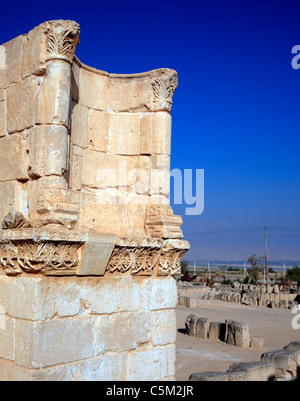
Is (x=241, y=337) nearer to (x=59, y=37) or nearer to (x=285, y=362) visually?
(x=285, y=362)

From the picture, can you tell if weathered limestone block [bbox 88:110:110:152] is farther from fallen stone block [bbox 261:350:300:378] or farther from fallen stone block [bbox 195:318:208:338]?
fallen stone block [bbox 195:318:208:338]

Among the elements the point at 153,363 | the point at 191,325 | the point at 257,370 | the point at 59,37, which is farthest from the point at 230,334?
the point at 59,37

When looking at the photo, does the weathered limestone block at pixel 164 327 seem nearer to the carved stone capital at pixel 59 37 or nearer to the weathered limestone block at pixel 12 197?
the weathered limestone block at pixel 12 197

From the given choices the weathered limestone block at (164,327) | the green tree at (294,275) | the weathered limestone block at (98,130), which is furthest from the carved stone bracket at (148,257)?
the green tree at (294,275)

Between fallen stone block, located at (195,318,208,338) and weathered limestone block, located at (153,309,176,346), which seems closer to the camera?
weathered limestone block, located at (153,309,176,346)

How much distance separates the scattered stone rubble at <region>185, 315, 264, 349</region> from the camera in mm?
11742

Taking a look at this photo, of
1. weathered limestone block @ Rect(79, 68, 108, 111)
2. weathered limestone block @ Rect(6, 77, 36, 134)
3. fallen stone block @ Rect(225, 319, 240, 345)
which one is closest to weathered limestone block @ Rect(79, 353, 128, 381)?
weathered limestone block @ Rect(6, 77, 36, 134)

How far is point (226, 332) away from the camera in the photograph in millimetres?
12164

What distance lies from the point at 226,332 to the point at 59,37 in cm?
950

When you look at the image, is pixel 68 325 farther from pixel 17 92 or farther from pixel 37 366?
pixel 17 92

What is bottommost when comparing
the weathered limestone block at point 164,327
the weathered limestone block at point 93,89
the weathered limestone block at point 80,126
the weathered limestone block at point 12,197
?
the weathered limestone block at point 164,327

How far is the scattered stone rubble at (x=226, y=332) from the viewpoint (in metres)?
11.7
